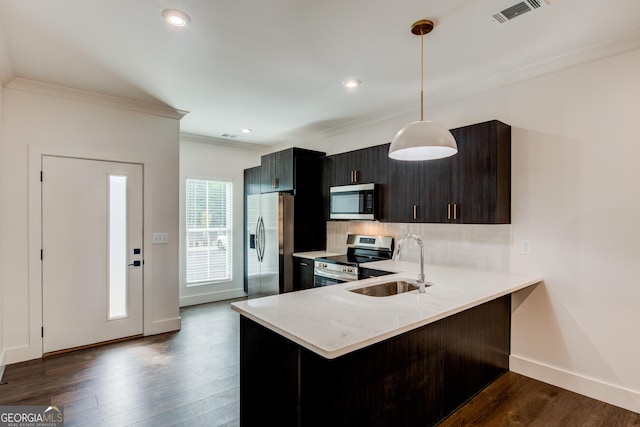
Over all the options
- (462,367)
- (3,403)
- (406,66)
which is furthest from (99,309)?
(406,66)

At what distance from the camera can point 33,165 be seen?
3199 millimetres

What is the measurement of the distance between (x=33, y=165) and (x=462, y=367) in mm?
4267

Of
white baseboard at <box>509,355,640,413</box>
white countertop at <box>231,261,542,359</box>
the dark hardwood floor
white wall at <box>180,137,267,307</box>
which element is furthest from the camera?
white wall at <box>180,137,267,307</box>

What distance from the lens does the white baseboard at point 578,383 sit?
237 cm

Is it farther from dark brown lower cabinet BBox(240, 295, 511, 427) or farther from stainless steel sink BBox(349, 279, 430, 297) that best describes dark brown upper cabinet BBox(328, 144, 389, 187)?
dark brown lower cabinet BBox(240, 295, 511, 427)

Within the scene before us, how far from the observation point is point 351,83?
3156 millimetres

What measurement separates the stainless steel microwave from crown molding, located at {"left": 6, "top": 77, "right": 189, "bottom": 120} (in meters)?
2.19

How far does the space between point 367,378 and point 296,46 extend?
233 centimetres

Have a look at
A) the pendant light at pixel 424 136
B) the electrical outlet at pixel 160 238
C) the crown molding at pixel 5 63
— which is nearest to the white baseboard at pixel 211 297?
the electrical outlet at pixel 160 238

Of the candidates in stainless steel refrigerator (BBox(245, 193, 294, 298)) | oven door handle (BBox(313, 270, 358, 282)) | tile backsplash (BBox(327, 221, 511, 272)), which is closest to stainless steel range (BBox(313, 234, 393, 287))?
oven door handle (BBox(313, 270, 358, 282))

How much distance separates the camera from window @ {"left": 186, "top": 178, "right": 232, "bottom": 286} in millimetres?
5219

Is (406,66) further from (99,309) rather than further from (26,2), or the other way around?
(99,309)

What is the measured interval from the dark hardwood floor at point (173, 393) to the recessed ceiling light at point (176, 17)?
2.68 metres

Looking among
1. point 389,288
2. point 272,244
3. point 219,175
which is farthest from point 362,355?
point 219,175
